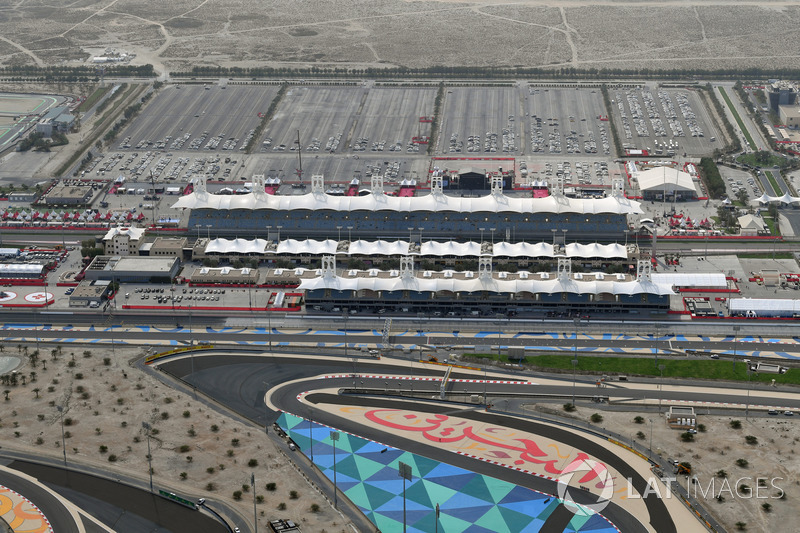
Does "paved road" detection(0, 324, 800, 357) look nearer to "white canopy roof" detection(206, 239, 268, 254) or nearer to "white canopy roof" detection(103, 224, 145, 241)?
"white canopy roof" detection(206, 239, 268, 254)

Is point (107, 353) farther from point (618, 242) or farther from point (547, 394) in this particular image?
point (618, 242)

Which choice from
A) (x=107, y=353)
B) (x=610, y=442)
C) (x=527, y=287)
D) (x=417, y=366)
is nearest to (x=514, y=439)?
(x=610, y=442)

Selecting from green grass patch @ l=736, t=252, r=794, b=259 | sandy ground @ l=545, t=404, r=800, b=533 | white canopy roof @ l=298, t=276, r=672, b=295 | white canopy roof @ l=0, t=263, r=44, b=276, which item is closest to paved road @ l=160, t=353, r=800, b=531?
sandy ground @ l=545, t=404, r=800, b=533

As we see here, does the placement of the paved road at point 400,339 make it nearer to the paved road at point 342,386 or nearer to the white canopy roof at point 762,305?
the paved road at point 342,386

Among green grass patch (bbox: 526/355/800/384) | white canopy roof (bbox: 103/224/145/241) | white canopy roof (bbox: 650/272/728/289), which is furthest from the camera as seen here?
white canopy roof (bbox: 103/224/145/241)

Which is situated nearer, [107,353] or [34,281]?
[107,353]

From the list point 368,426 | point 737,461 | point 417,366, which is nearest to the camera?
point 737,461
